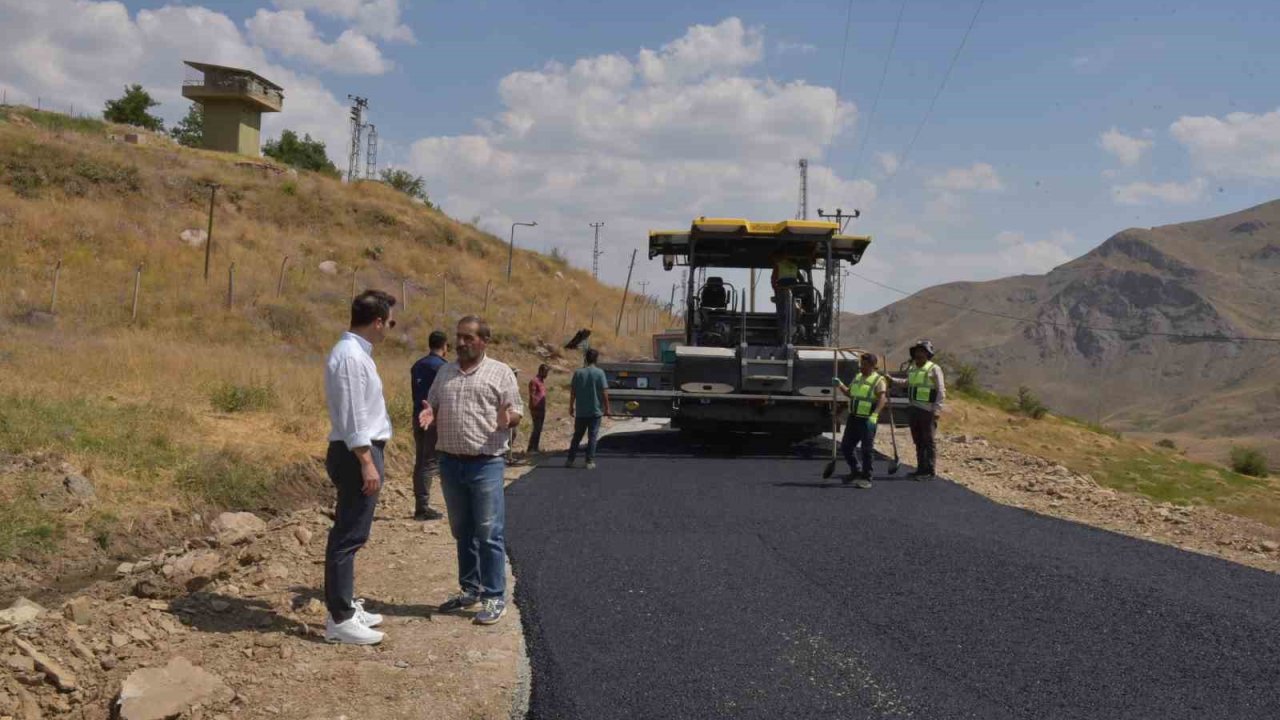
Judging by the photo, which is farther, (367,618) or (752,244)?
(752,244)

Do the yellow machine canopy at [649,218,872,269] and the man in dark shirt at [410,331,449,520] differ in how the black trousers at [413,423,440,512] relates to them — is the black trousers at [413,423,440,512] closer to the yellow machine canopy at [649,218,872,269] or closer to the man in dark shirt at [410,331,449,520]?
the man in dark shirt at [410,331,449,520]

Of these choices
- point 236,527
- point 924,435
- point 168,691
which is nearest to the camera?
point 168,691

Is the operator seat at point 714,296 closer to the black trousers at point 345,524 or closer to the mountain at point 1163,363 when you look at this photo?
the black trousers at point 345,524

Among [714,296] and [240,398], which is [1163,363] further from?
[240,398]

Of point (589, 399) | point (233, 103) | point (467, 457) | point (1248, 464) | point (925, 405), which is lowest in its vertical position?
point (1248, 464)

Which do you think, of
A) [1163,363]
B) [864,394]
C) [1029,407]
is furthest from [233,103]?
[1163,363]

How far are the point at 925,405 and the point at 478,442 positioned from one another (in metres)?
7.24

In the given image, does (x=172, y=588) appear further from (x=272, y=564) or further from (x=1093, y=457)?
(x=1093, y=457)

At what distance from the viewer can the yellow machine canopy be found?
1355 cm

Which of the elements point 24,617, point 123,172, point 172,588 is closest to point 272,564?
point 172,588

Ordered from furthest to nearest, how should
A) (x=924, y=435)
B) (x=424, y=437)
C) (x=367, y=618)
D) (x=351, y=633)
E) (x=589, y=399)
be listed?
1. (x=589, y=399)
2. (x=924, y=435)
3. (x=424, y=437)
4. (x=367, y=618)
5. (x=351, y=633)

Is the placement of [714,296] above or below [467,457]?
above

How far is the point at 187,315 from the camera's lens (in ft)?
83.0

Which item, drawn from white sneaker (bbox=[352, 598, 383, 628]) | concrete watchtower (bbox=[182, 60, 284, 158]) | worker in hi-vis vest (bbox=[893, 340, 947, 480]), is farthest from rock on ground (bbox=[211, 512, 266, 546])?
concrete watchtower (bbox=[182, 60, 284, 158])
